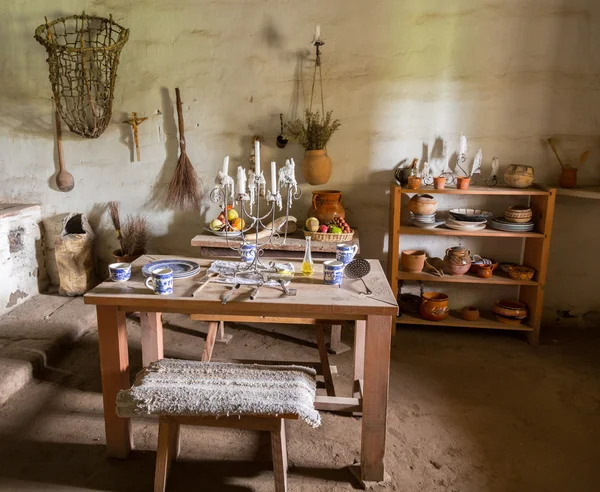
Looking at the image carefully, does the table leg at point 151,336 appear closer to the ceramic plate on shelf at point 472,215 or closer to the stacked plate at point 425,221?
the stacked plate at point 425,221

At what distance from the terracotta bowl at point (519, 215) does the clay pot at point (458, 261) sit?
14.4 inches

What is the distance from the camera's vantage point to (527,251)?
363cm

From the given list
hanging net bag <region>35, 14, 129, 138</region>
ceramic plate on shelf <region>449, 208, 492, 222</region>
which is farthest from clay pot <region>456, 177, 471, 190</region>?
hanging net bag <region>35, 14, 129, 138</region>

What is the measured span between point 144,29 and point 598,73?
320 cm

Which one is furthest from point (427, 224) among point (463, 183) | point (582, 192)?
point (582, 192)

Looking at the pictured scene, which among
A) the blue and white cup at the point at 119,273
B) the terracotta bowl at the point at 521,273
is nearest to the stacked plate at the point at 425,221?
the terracotta bowl at the point at 521,273

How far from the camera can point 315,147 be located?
351 centimetres

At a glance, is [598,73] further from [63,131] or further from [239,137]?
[63,131]

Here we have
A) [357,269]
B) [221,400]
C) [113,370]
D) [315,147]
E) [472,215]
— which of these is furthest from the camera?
[315,147]

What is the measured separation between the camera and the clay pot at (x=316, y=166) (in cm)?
347

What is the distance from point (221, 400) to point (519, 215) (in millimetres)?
2439

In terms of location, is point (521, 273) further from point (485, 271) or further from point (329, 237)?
point (329, 237)

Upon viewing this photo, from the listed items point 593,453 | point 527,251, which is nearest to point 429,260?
point 527,251

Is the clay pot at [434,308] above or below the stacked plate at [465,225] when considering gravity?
below
